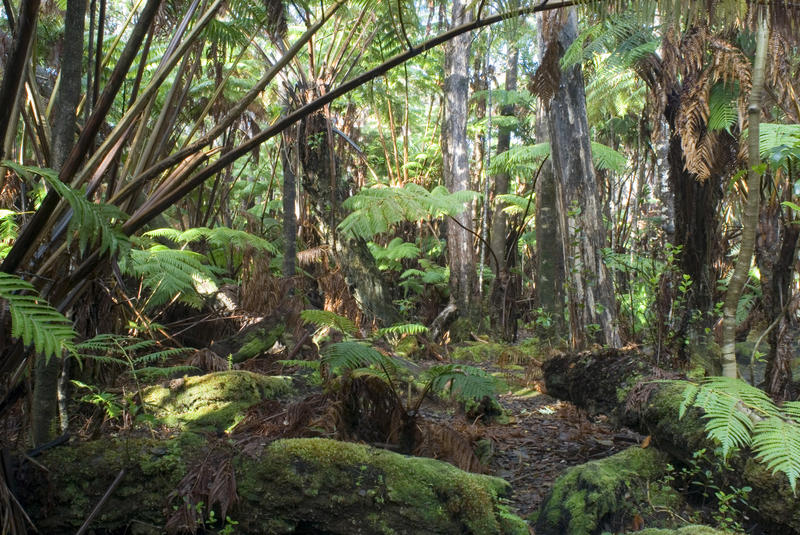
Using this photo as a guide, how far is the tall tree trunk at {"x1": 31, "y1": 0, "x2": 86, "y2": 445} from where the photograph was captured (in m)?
2.01

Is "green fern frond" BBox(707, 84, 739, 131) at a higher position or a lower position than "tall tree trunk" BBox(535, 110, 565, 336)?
higher

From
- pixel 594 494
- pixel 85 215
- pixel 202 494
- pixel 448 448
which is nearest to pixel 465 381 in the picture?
pixel 448 448

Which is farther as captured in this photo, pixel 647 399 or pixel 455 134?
pixel 455 134

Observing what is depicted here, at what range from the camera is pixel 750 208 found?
8.17 feet

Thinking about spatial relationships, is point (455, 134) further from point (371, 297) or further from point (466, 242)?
point (371, 297)

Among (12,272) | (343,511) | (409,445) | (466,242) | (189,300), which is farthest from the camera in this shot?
(466,242)

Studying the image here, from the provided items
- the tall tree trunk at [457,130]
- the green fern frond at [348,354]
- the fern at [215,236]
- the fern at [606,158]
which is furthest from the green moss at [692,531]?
the tall tree trunk at [457,130]

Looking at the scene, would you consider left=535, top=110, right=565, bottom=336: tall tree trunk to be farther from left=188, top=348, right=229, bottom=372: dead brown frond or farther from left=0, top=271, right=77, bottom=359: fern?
left=0, top=271, right=77, bottom=359: fern

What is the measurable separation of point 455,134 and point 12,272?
24.8ft

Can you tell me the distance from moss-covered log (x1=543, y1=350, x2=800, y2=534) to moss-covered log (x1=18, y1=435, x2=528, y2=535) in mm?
827

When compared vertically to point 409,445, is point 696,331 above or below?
above

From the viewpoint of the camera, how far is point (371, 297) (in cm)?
651

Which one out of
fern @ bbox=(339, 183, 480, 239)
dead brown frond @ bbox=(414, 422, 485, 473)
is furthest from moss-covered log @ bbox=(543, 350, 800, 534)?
fern @ bbox=(339, 183, 480, 239)

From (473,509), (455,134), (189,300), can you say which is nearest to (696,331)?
(473,509)
